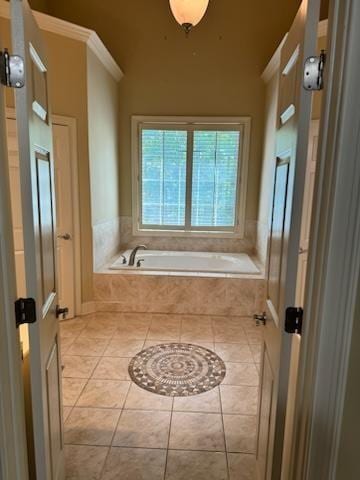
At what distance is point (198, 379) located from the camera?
252 cm

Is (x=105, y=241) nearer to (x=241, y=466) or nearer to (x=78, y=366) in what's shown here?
(x=78, y=366)

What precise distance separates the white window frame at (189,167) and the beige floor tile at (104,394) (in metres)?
2.70

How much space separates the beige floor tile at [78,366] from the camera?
2561 mm

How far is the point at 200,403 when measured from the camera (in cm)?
225

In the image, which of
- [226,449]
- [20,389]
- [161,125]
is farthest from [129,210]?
[20,389]

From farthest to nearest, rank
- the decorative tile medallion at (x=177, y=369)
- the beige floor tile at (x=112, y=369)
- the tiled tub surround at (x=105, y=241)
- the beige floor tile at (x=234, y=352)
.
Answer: the tiled tub surround at (x=105, y=241), the beige floor tile at (x=234, y=352), the beige floor tile at (x=112, y=369), the decorative tile medallion at (x=177, y=369)

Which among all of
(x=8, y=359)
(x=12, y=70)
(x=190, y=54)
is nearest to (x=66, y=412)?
(x=8, y=359)

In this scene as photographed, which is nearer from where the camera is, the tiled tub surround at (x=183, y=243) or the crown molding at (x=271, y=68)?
the crown molding at (x=271, y=68)

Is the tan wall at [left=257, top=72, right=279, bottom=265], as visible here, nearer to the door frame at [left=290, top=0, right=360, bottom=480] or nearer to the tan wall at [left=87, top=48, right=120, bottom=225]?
the tan wall at [left=87, top=48, right=120, bottom=225]

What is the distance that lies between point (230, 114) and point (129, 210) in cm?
196

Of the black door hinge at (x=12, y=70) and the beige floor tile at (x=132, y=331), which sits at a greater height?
the black door hinge at (x=12, y=70)

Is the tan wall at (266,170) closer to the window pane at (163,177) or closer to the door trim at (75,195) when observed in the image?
the window pane at (163,177)

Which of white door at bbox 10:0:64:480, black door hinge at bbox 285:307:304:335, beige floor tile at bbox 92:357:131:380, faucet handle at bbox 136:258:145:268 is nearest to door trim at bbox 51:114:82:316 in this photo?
faucet handle at bbox 136:258:145:268

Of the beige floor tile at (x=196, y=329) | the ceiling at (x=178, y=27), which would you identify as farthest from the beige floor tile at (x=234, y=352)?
the ceiling at (x=178, y=27)
